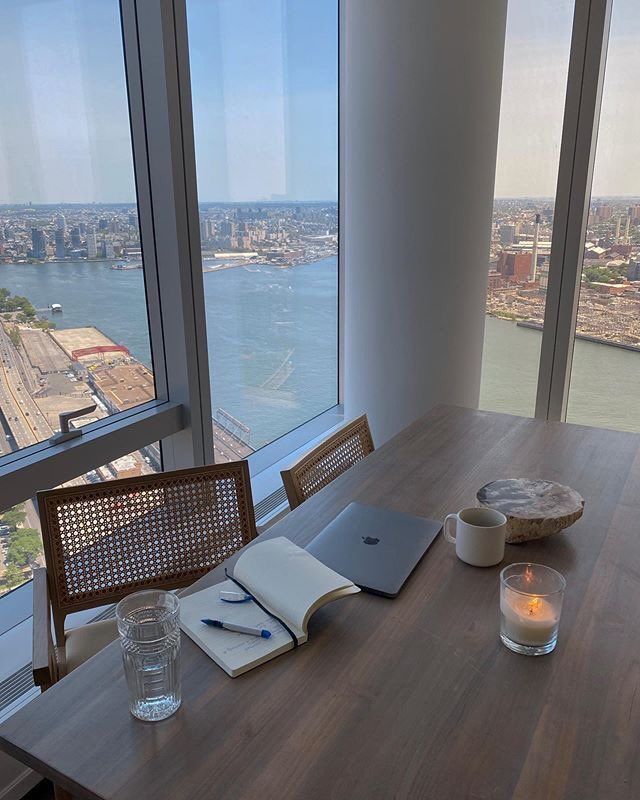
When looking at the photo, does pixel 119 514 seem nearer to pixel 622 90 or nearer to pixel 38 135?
pixel 38 135

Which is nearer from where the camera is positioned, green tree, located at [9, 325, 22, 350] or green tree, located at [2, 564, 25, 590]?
green tree, located at [9, 325, 22, 350]

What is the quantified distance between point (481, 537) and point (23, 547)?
4.57 ft

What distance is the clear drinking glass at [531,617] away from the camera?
2.94 feet

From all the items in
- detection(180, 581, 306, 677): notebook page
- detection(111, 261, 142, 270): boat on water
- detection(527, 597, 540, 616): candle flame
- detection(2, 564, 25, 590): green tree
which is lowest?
detection(2, 564, 25, 590): green tree

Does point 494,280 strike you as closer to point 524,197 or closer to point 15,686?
point 524,197

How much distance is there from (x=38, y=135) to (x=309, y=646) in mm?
1575

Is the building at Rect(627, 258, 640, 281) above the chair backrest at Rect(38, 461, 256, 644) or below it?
above

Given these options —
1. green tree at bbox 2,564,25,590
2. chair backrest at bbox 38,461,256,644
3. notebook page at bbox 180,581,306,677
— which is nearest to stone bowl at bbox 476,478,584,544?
notebook page at bbox 180,581,306,677

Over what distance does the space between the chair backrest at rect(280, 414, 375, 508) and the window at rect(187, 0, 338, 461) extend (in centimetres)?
83

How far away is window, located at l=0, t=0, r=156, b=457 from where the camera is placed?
5.53 ft

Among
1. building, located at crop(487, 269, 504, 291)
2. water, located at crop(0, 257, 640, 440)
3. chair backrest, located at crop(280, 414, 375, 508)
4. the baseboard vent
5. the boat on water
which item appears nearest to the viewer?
chair backrest, located at crop(280, 414, 375, 508)

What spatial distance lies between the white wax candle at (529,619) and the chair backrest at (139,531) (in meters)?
0.79

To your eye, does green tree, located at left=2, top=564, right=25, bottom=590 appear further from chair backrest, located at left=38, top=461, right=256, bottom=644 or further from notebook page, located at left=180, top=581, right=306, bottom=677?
notebook page, located at left=180, top=581, right=306, bottom=677

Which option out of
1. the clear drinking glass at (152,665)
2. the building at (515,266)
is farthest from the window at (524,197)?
the clear drinking glass at (152,665)
